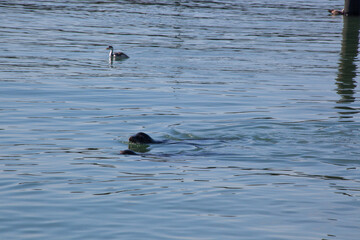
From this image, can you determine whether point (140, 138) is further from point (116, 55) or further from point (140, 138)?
point (116, 55)

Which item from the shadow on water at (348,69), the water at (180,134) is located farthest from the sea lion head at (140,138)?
the shadow on water at (348,69)

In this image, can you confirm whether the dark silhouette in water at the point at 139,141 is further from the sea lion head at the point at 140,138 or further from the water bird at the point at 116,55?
the water bird at the point at 116,55

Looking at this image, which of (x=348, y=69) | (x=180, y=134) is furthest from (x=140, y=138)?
(x=348, y=69)

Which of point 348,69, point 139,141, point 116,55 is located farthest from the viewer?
point 116,55

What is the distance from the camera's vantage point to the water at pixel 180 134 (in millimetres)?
8242

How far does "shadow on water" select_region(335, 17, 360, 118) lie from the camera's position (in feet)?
51.9

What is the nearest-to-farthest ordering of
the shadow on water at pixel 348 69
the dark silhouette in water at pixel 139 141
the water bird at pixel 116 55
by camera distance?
the dark silhouette in water at pixel 139 141 < the shadow on water at pixel 348 69 < the water bird at pixel 116 55

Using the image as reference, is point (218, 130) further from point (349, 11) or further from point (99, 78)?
point (349, 11)

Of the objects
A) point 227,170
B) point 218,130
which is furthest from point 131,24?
point 227,170

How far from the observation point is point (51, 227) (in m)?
7.84

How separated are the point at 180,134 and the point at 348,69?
9.96 meters

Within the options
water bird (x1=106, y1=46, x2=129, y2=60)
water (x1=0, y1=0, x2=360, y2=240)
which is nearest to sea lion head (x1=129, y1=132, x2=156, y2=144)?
water (x1=0, y1=0, x2=360, y2=240)

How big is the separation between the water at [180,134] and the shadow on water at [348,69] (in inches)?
3.6

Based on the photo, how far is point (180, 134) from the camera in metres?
13.0
